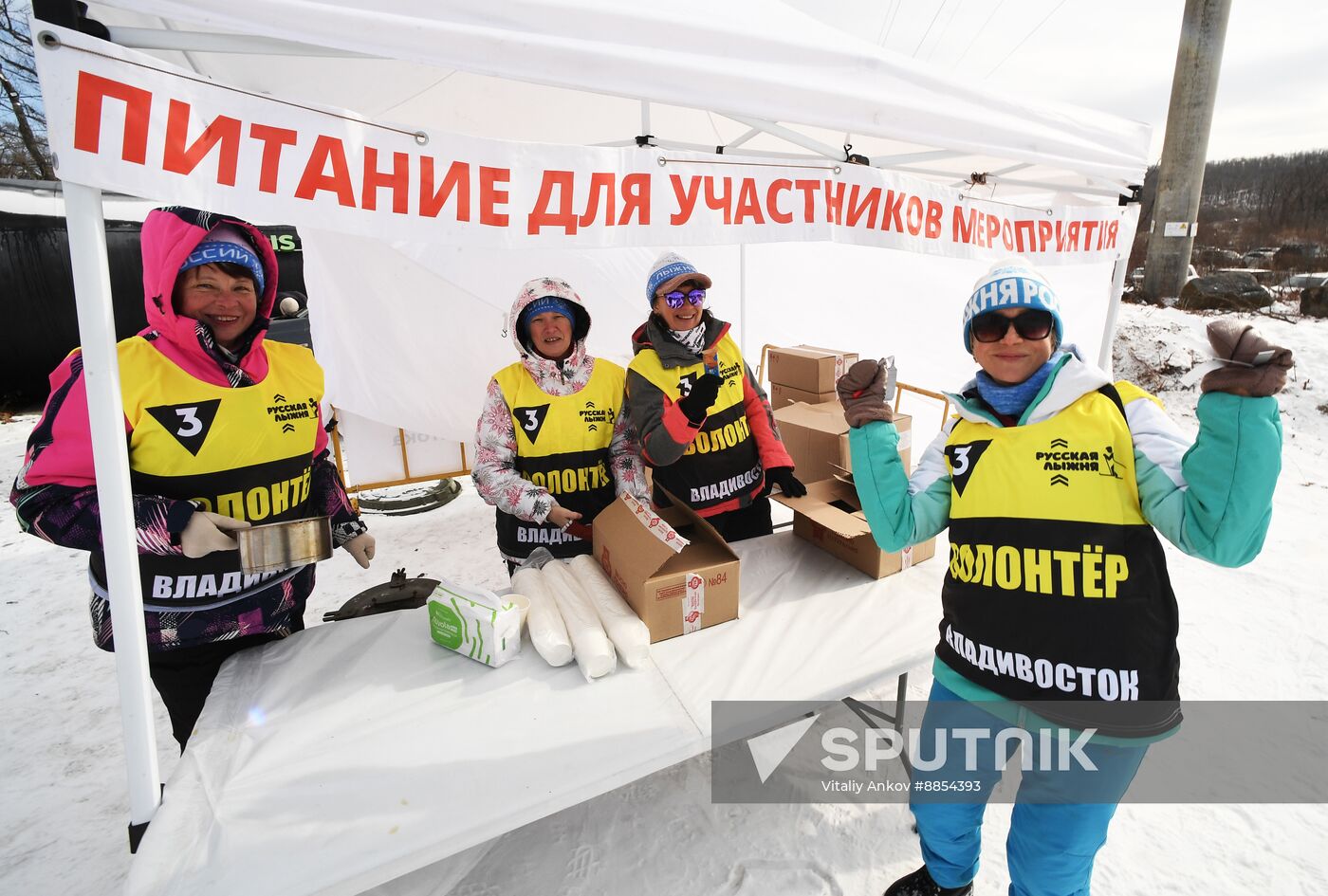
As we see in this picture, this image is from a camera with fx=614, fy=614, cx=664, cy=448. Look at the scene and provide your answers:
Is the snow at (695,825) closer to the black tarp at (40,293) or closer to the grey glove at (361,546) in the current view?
the grey glove at (361,546)

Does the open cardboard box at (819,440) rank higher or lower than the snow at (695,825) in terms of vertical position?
higher

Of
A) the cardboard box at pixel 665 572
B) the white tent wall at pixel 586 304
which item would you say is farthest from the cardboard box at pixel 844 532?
the white tent wall at pixel 586 304

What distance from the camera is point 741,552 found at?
2.52 metres

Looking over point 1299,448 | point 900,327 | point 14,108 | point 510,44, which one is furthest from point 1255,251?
point 14,108

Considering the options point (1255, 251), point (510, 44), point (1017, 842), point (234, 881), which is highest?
point (1255, 251)

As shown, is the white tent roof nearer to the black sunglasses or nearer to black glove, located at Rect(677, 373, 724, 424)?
the black sunglasses

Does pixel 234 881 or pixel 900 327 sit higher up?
pixel 900 327

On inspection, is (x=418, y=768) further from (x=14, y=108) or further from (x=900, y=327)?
(x=14, y=108)

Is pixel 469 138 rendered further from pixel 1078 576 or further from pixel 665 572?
pixel 1078 576

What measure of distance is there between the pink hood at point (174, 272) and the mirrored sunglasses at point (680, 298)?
1.39 metres

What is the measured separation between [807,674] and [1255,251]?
20.9 meters

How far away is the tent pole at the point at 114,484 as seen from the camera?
1.26 metres

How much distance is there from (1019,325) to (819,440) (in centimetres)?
159

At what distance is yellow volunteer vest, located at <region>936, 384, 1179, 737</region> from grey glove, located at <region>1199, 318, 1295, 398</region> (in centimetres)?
27
